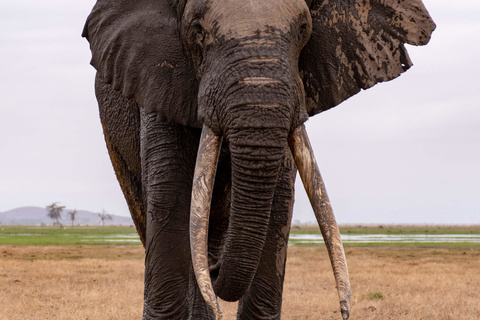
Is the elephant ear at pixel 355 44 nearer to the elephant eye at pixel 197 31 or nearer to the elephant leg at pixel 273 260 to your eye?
the elephant leg at pixel 273 260

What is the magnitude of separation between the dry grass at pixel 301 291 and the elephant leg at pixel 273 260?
5.10 meters

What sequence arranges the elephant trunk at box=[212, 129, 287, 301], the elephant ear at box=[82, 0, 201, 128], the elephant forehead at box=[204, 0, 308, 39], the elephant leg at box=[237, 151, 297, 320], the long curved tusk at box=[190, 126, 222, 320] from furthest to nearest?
the elephant leg at box=[237, 151, 297, 320]
the elephant ear at box=[82, 0, 201, 128]
the long curved tusk at box=[190, 126, 222, 320]
the elephant forehead at box=[204, 0, 308, 39]
the elephant trunk at box=[212, 129, 287, 301]

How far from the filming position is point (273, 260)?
4.67 metres

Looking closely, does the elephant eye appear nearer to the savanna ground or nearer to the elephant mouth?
the elephant mouth

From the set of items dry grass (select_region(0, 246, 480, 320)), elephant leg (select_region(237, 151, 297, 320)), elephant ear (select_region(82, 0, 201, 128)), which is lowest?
dry grass (select_region(0, 246, 480, 320))

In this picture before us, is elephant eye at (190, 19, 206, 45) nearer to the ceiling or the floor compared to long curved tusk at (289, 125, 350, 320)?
nearer to the ceiling

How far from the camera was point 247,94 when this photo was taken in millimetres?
3674

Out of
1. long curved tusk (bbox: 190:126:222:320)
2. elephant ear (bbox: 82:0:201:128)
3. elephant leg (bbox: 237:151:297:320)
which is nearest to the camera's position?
long curved tusk (bbox: 190:126:222:320)

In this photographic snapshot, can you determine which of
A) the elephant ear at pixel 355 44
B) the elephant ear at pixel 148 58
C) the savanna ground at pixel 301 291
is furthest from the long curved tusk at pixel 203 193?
the savanna ground at pixel 301 291

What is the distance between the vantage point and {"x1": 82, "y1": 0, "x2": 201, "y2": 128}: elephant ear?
4.50 m

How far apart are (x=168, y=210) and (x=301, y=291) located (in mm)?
9046

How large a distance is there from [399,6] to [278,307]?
2.37 m

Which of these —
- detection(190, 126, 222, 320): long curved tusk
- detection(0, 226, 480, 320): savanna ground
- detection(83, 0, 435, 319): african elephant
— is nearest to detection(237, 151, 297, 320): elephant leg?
detection(83, 0, 435, 319): african elephant

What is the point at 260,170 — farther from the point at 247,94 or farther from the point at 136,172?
the point at 136,172
